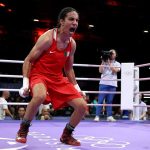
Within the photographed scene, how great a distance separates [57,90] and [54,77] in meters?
0.11

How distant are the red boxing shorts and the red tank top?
4 cm

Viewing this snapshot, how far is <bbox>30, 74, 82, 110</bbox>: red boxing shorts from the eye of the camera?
8.25 ft

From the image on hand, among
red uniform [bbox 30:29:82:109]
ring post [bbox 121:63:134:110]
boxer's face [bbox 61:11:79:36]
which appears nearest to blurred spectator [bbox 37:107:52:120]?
ring post [bbox 121:63:134:110]

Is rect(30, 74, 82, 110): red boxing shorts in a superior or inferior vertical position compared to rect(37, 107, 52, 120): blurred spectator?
superior

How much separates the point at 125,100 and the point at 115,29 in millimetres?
12047

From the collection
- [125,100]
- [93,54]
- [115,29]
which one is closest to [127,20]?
[115,29]

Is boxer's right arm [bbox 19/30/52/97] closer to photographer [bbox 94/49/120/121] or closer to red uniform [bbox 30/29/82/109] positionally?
red uniform [bbox 30/29/82/109]

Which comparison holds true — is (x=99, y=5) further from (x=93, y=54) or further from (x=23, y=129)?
(x=23, y=129)

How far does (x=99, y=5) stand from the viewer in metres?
15.3

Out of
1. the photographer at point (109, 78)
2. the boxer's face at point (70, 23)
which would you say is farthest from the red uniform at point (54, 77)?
the photographer at point (109, 78)

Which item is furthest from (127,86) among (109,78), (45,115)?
(45,115)

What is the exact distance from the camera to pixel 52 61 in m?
2.55

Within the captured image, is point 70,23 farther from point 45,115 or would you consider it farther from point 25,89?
point 45,115

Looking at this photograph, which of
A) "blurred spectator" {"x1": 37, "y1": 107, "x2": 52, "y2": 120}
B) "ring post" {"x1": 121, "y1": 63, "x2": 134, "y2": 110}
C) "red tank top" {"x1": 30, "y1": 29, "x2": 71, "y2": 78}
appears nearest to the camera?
"red tank top" {"x1": 30, "y1": 29, "x2": 71, "y2": 78}
